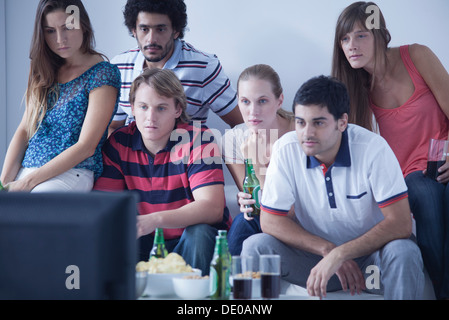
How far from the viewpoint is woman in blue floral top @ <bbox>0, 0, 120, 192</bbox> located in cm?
213

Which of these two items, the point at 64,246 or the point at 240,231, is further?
the point at 240,231

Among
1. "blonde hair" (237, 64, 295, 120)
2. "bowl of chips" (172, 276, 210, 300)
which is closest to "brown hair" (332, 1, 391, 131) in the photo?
"blonde hair" (237, 64, 295, 120)

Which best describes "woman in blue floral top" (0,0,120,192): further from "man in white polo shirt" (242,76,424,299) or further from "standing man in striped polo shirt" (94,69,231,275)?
"man in white polo shirt" (242,76,424,299)

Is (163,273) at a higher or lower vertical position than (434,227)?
lower

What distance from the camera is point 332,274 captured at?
62.3 inches

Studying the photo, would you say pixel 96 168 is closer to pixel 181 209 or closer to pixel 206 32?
pixel 181 209

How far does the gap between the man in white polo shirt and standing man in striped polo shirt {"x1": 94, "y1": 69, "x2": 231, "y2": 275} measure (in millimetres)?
233

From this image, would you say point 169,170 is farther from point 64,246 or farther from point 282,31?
point 64,246

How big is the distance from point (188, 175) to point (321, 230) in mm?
544

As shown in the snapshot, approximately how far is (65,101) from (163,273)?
1110 mm

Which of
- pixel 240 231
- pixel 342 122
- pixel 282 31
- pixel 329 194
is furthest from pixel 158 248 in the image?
pixel 282 31

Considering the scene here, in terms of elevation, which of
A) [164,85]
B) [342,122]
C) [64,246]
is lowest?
[64,246]

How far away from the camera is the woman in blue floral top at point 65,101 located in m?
2.13

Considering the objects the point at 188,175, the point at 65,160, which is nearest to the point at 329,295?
the point at 188,175
